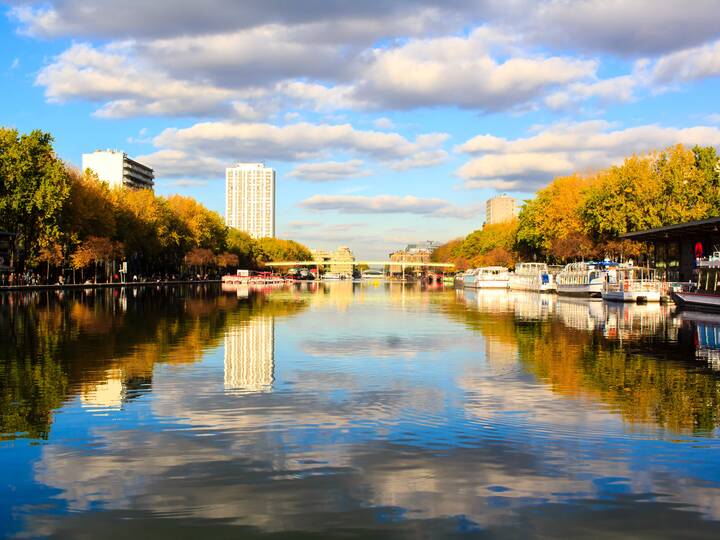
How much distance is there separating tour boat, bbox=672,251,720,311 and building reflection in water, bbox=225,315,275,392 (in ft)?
110

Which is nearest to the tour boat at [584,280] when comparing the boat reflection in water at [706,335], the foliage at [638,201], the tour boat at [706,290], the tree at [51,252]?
the foliage at [638,201]

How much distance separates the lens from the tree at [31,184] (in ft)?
280

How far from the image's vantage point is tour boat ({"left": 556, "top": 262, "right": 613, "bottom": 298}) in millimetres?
81250

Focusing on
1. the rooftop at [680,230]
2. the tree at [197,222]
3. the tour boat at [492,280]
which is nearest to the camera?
the rooftop at [680,230]

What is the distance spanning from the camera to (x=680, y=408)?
1591 cm

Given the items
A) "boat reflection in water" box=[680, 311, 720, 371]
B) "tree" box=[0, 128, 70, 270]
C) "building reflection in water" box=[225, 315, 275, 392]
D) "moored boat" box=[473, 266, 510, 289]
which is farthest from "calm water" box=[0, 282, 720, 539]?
"moored boat" box=[473, 266, 510, 289]

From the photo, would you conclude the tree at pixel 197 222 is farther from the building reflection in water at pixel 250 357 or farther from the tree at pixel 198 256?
the building reflection in water at pixel 250 357

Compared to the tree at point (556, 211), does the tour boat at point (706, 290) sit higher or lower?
lower

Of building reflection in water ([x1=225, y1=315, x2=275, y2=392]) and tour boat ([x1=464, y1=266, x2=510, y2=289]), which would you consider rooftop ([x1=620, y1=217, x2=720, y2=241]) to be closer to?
building reflection in water ([x1=225, y1=315, x2=275, y2=392])

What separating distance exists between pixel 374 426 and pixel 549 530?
5770mm

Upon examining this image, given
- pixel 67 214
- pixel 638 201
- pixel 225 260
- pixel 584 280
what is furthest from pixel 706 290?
pixel 225 260

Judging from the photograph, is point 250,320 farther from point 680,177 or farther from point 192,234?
point 192,234

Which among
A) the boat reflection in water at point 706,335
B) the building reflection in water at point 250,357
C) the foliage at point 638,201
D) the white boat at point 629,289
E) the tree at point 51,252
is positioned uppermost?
the foliage at point 638,201

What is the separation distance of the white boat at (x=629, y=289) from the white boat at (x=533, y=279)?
24888 millimetres
